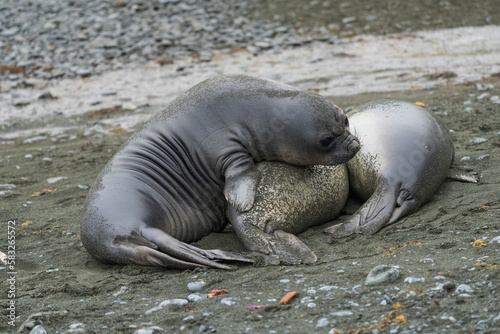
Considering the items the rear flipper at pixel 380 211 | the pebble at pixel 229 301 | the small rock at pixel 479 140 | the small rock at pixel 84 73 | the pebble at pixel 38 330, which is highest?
the small rock at pixel 84 73

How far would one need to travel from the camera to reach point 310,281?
13.4 ft

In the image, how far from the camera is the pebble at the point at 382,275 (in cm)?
378

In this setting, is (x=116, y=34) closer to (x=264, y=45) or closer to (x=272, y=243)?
(x=264, y=45)

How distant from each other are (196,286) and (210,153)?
1.28 meters

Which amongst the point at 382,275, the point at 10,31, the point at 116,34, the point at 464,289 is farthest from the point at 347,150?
the point at 10,31

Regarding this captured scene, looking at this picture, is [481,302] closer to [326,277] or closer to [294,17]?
[326,277]

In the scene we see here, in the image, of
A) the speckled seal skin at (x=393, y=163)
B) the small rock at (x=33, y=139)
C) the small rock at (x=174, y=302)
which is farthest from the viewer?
the small rock at (x=33, y=139)

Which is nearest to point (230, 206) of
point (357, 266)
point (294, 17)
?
point (357, 266)

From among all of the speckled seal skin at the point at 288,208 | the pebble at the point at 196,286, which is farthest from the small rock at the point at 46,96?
the pebble at the point at 196,286

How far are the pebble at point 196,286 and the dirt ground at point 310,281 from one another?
0.04 m

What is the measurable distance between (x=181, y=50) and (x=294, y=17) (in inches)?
116

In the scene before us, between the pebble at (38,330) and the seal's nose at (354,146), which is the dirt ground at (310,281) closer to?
the pebble at (38,330)

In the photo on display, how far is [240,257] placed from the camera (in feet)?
15.3

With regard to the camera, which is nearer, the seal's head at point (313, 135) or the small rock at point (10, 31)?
the seal's head at point (313, 135)
